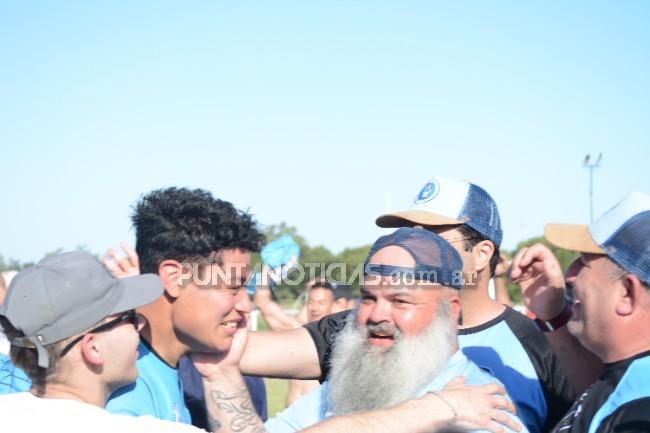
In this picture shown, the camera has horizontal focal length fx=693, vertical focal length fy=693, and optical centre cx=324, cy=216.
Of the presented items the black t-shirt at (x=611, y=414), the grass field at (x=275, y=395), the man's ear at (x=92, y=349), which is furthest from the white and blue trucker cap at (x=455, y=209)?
the grass field at (x=275, y=395)

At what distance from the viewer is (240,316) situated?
11.0 ft

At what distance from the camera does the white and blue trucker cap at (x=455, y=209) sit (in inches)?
150

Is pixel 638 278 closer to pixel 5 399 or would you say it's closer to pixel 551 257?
pixel 551 257

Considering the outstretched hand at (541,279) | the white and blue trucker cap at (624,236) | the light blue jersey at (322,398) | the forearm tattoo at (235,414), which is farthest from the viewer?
the outstretched hand at (541,279)

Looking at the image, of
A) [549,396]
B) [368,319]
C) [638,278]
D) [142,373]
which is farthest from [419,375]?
[142,373]

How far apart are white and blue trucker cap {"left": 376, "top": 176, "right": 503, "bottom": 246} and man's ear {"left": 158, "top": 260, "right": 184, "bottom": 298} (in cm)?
129

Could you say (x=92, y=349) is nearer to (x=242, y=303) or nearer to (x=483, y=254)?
(x=242, y=303)

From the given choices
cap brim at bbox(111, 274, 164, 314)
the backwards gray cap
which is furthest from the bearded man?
the backwards gray cap

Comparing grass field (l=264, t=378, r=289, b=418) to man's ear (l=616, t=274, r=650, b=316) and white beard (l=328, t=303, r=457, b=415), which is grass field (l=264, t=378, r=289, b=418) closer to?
white beard (l=328, t=303, r=457, b=415)

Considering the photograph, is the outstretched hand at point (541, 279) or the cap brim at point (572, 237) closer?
the cap brim at point (572, 237)

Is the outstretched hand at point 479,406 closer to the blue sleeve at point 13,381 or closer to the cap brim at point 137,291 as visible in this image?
the cap brim at point 137,291

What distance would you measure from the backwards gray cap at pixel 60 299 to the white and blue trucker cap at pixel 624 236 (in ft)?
5.86

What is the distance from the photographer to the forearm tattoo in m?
3.15

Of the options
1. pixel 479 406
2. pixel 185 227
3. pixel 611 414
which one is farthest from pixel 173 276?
pixel 611 414
